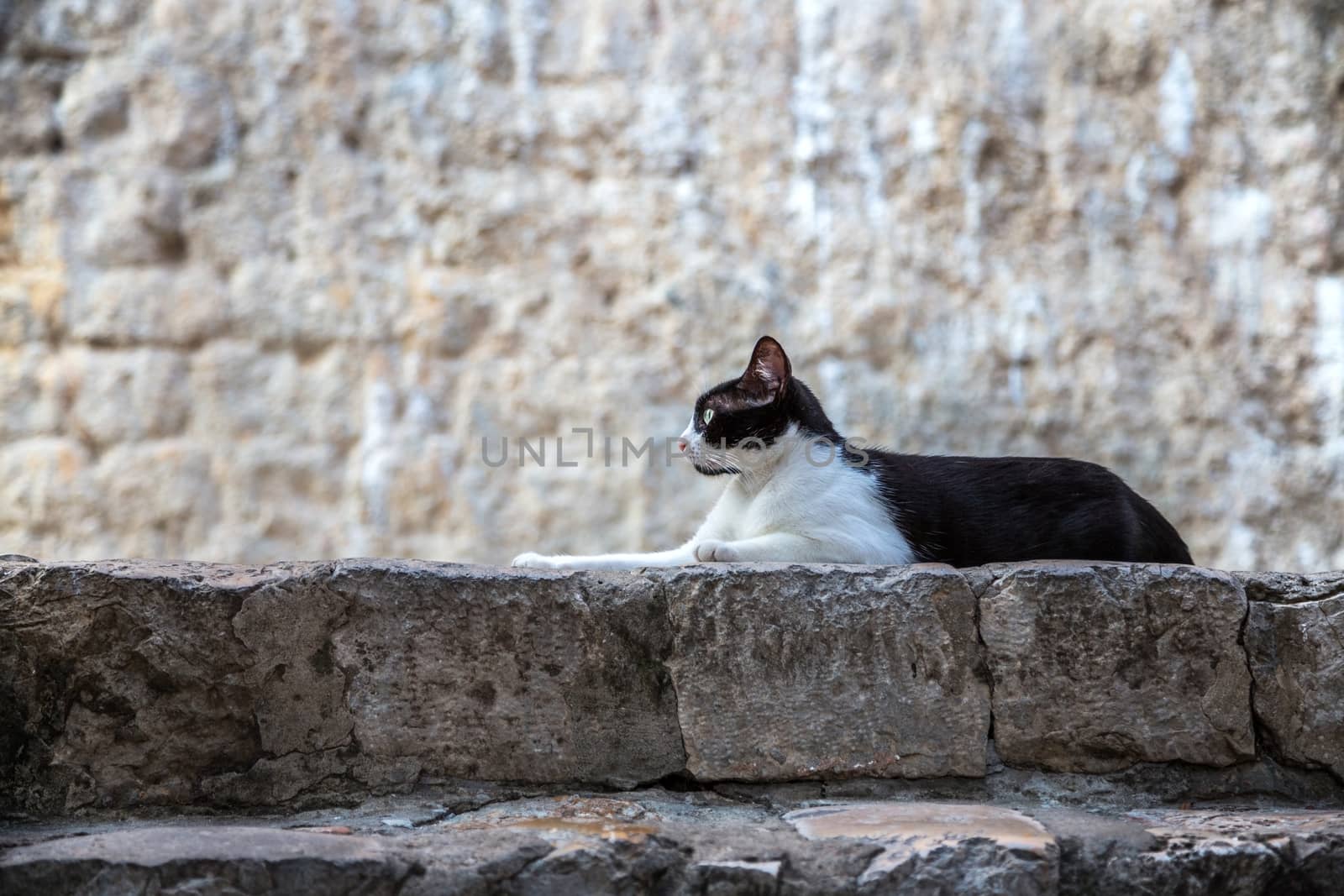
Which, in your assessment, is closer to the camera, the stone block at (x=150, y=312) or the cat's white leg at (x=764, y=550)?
the cat's white leg at (x=764, y=550)

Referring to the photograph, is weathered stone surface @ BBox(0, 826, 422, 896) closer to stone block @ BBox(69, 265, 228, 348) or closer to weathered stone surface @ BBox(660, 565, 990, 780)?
weathered stone surface @ BBox(660, 565, 990, 780)

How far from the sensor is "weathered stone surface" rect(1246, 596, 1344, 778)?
2301mm

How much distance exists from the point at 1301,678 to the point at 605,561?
4.37 ft

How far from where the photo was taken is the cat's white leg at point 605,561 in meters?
2.61

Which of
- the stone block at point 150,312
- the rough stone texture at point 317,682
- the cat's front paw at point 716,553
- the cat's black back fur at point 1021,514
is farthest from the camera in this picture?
the stone block at point 150,312

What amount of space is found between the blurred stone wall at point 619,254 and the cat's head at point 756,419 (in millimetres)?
1995

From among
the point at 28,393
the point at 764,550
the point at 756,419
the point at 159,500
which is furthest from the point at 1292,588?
the point at 28,393

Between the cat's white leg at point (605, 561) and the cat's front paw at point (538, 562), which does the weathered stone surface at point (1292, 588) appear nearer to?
the cat's white leg at point (605, 561)

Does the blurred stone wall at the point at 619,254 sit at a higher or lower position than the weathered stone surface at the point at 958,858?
higher

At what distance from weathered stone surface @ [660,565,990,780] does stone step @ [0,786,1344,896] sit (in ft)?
0.42

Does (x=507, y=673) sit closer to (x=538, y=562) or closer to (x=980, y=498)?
(x=538, y=562)

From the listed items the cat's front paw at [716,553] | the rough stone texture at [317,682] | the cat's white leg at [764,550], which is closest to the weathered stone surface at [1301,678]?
the cat's white leg at [764,550]

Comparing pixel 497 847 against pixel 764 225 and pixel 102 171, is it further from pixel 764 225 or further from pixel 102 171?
pixel 102 171

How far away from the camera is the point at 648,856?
1943 millimetres
